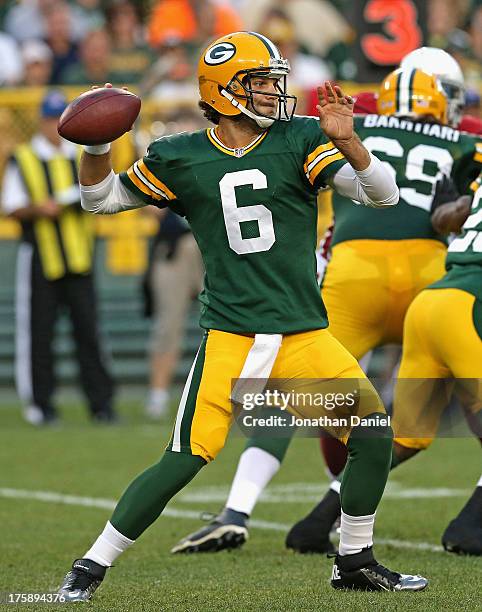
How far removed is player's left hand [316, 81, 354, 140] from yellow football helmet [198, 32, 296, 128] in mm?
188

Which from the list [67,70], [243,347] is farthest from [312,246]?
[67,70]

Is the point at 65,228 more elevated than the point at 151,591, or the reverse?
the point at 151,591

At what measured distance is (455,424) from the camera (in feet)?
24.7

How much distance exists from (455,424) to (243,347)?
3596 mm

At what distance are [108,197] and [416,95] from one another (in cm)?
160

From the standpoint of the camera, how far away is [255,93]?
4.22m

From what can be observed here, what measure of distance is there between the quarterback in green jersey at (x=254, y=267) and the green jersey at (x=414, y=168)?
1036mm

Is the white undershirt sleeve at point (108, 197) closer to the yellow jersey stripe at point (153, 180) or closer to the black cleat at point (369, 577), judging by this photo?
the yellow jersey stripe at point (153, 180)

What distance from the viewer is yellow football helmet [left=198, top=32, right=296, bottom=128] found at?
166 inches

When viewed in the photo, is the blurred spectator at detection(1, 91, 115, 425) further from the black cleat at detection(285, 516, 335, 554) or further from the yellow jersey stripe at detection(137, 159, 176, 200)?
the yellow jersey stripe at detection(137, 159, 176, 200)

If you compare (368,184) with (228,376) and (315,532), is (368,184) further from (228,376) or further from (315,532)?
(315,532)

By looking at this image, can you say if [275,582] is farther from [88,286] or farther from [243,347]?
[88,286]

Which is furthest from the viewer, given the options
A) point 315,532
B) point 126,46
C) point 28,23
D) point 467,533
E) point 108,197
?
point 28,23

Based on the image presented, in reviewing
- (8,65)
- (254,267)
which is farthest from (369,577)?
(8,65)
